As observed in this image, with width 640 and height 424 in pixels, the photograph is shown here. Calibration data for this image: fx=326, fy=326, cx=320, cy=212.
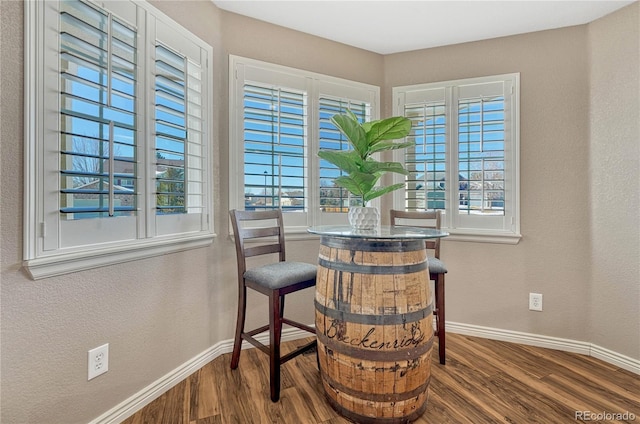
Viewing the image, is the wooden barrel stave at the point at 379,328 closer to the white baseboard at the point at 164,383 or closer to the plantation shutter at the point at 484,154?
the white baseboard at the point at 164,383

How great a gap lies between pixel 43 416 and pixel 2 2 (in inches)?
56.7

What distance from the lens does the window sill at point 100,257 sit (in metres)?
1.16

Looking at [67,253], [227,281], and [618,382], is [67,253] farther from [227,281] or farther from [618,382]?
[618,382]

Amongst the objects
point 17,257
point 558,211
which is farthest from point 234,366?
point 558,211

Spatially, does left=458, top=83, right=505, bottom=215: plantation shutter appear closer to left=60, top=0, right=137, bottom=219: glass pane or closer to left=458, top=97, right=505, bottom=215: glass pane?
left=458, top=97, right=505, bottom=215: glass pane

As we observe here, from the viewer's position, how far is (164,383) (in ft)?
5.58

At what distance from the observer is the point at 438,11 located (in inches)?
81.7

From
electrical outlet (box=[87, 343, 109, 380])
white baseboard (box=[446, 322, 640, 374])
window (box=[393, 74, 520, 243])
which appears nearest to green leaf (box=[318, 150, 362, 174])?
window (box=[393, 74, 520, 243])

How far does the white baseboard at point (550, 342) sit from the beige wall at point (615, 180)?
2.0 inches

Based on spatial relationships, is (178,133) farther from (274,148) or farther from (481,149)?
(481,149)

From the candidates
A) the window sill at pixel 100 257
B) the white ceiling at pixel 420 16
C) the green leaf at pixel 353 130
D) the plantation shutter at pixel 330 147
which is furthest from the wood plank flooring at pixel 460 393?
the white ceiling at pixel 420 16

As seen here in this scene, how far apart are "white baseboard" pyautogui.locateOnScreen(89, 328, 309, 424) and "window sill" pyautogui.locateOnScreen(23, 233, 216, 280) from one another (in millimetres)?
656

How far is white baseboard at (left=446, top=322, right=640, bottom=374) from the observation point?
2.01m

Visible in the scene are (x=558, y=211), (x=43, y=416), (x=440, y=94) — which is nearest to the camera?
(x=43, y=416)
